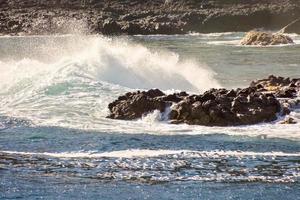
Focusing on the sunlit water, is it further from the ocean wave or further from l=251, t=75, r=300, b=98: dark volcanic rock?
l=251, t=75, r=300, b=98: dark volcanic rock

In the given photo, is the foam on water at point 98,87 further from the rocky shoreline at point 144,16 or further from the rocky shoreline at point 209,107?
the rocky shoreline at point 144,16

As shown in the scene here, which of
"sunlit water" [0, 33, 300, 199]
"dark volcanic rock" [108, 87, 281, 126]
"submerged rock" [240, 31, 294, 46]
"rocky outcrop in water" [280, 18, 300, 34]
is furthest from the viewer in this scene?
"rocky outcrop in water" [280, 18, 300, 34]

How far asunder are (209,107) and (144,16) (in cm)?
7603

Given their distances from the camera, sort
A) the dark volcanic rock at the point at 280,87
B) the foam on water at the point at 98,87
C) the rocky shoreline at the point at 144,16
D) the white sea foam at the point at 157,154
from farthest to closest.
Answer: the rocky shoreline at the point at 144,16, the dark volcanic rock at the point at 280,87, the foam on water at the point at 98,87, the white sea foam at the point at 157,154

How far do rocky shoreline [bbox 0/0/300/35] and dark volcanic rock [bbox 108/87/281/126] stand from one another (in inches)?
2499

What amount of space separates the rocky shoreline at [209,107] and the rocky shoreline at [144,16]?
63339 mm

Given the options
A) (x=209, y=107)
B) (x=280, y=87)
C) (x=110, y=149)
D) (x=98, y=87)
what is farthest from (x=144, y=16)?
(x=110, y=149)

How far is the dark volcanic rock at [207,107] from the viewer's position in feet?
67.8

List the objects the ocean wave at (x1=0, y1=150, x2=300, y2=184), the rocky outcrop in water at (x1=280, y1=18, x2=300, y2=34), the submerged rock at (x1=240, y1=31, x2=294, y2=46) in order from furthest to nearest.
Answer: the rocky outcrop in water at (x1=280, y1=18, x2=300, y2=34)
the submerged rock at (x1=240, y1=31, x2=294, y2=46)
the ocean wave at (x1=0, y1=150, x2=300, y2=184)

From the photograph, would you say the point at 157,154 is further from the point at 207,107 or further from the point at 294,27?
the point at 294,27

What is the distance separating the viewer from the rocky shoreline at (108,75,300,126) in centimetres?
2067

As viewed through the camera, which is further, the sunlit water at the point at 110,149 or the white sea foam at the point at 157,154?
the white sea foam at the point at 157,154

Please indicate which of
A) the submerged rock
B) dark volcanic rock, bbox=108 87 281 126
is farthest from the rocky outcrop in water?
dark volcanic rock, bbox=108 87 281 126

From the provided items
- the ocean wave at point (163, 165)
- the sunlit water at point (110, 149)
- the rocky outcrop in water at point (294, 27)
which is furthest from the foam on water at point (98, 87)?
the rocky outcrop in water at point (294, 27)
